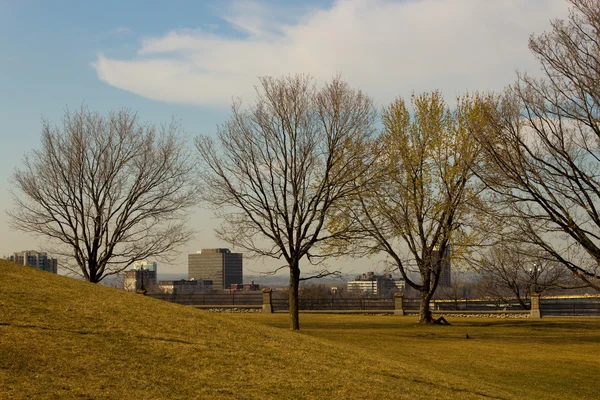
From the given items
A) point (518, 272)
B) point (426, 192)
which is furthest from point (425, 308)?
point (518, 272)

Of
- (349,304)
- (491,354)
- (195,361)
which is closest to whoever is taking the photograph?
(195,361)

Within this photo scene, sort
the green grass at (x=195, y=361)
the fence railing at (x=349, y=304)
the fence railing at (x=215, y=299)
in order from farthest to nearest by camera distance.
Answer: the fence railing at (x=215, y=299) < the fence railing at (x=349, y=304) < the green grass at (x=195, y=361)

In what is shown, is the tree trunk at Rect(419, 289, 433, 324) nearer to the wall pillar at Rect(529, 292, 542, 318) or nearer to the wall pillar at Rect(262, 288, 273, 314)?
the wall pillar at Rect(529, 292, 542, 318)

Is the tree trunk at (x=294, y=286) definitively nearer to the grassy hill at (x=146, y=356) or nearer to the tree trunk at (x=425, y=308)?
the grassy hill at (x=146, y=356)

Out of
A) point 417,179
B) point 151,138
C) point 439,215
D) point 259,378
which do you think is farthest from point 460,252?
point 259,378

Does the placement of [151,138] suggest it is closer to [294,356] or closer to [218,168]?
[218,168]

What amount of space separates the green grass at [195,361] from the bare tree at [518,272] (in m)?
3.42

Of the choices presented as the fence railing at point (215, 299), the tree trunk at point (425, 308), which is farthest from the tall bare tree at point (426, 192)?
the fence railing at point (215, 299)

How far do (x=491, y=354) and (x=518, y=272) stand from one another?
38165 millimetres

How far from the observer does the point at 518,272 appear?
56156mm

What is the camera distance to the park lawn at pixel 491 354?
14.8 metres

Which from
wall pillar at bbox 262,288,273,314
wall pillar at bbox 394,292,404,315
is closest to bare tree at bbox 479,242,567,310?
wall pillar at bbox 394,292,404,315

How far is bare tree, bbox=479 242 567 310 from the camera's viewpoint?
20.7 metres

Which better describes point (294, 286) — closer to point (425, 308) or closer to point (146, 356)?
point (425, 308)
